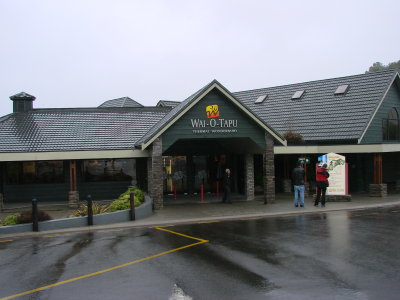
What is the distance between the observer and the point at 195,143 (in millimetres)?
23672

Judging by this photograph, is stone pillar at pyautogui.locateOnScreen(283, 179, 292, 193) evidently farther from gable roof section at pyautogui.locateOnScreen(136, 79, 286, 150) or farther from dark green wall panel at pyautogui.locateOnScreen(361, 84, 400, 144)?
gable roof section at pyautogui.locateOnScreen(136, 79, 286, 150)

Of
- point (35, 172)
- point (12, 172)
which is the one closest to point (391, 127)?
point (35, 172)

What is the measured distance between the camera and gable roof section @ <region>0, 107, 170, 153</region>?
21.0 metres

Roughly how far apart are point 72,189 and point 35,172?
2633 mm

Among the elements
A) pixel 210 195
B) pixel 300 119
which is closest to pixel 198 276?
pixel 210 195

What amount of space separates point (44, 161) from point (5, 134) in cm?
231

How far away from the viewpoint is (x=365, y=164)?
86.0 ft

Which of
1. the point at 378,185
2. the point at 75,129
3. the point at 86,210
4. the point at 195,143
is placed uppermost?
the point at 75,129

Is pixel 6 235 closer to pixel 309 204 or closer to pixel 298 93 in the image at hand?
pixel 309 204

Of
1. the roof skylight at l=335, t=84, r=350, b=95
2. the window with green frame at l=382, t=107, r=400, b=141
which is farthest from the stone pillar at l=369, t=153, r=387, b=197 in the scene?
the roof skylight at l=335, t=84, r=350, b=95

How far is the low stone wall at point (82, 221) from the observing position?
14.0 meters

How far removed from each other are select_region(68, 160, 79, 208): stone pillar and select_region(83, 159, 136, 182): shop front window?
171 cm

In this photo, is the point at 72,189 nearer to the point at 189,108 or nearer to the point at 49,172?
the point at 49,172

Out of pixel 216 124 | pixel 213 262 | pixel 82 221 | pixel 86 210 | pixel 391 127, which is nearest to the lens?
pixel 213 262
